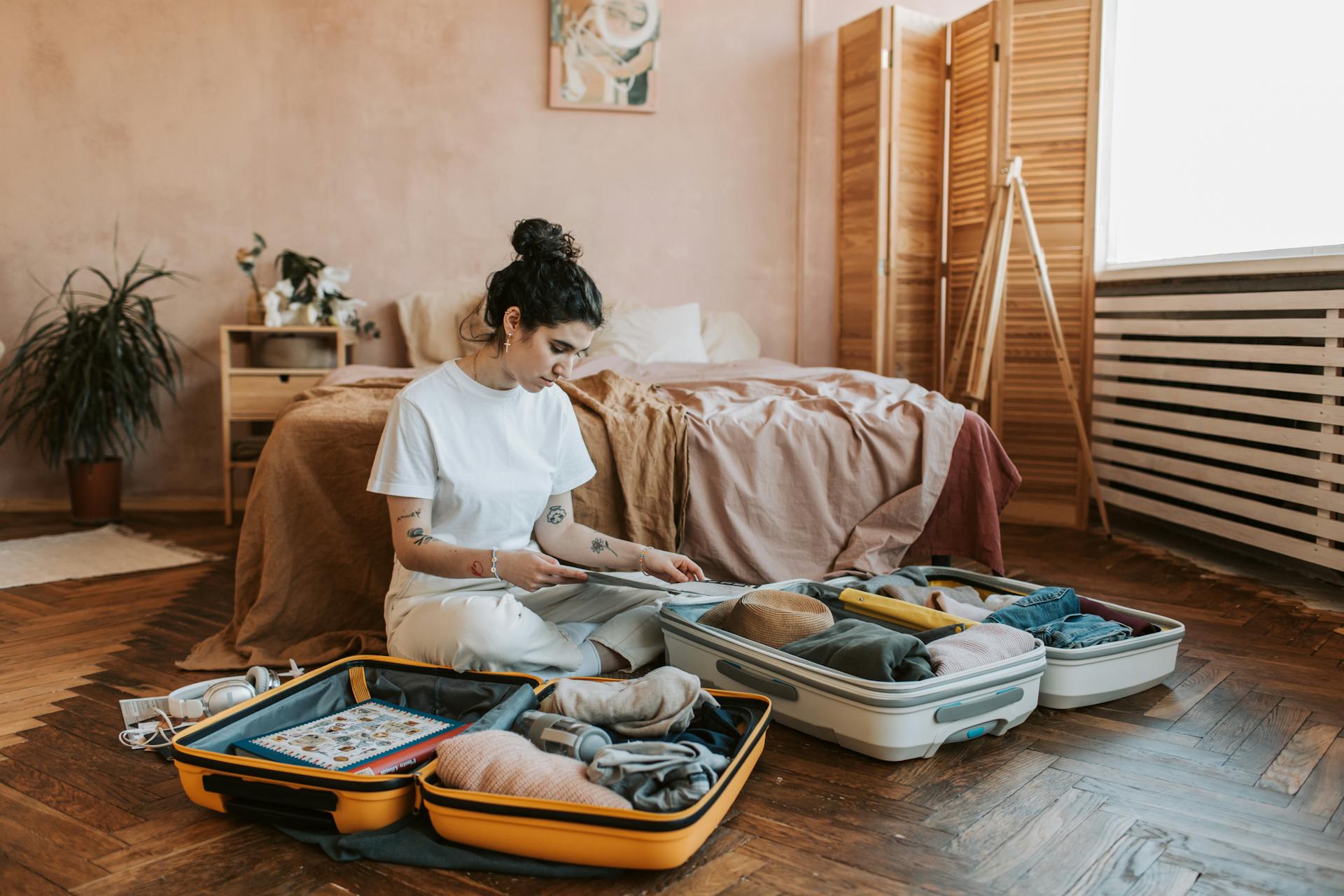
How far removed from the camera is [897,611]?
7.16 feet

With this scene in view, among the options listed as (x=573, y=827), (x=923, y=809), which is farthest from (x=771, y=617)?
(x=573, y=827)

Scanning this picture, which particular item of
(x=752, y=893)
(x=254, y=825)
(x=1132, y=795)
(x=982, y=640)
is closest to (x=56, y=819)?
(x=254, y=825)

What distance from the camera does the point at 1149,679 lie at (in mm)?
2180

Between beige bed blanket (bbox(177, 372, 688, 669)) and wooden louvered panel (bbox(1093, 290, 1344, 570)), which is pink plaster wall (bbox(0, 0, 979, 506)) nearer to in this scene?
wooden louvered panel (bbox(1093, 290, 1344, 570))

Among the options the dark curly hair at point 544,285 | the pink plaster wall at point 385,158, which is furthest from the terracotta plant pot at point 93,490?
the dark curly hair at point 544,285

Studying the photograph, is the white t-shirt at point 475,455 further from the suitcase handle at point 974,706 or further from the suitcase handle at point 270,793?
the suitcase handle at point 974,706

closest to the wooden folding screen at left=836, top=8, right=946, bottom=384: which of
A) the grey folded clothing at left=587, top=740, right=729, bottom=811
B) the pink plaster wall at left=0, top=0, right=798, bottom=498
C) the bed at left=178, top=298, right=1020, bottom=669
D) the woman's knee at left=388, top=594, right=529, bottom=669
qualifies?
the pink plaster wall at left=0, top=0, right=798, bottom=498

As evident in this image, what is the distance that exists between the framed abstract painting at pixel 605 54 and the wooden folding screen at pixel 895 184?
0.89 m

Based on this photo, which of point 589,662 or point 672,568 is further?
point 589,662

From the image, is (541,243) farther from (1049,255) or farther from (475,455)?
(1049,255)

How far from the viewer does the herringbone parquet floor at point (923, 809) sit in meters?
1.45

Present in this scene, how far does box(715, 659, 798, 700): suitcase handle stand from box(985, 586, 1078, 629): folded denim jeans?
1.49 ft

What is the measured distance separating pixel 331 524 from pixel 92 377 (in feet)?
6.89

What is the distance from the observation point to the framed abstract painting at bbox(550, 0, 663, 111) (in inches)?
179
